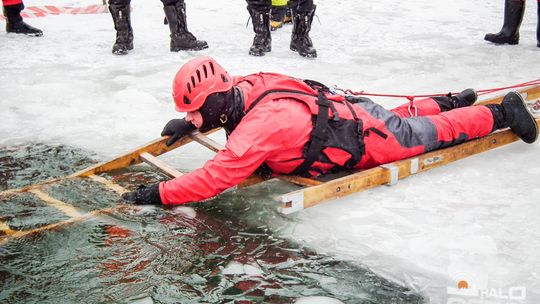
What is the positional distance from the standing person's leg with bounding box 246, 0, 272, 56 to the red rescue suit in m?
2.84

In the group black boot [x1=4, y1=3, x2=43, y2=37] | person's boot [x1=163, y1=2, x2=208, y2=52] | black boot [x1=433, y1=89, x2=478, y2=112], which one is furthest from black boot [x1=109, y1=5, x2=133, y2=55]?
black boot [x1=433, y1=89, x2=478, y2=112]

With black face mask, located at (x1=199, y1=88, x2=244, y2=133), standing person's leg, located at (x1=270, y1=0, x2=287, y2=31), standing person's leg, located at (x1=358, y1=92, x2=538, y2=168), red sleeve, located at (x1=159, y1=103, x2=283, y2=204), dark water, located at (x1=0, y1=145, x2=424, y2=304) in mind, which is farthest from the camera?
standing person's leg, located at (x1=270, y1=0, x2=287, y2=31)

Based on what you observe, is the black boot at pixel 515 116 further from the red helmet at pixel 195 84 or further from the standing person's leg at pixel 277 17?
the standing person's leg at pixel 277 17

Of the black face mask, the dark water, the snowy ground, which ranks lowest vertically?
the dark water

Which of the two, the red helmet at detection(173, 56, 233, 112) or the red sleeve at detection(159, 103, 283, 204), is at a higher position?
the red helmet at detection(173, 56, 233, 112)

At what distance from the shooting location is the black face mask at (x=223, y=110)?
356 cm

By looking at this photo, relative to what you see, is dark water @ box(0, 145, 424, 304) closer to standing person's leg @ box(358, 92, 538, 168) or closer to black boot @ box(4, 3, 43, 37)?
standing person's leg @ box(358, 92, 538, 168)

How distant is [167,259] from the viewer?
318 centimetres

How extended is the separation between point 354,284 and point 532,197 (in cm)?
140

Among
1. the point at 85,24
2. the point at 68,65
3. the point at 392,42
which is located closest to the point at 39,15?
the point at 85,24

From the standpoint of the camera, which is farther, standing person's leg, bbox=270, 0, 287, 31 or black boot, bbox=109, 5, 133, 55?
standing person's leg, bbox=270, 0, 287, 31

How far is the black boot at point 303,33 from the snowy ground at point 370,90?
0.37 ft

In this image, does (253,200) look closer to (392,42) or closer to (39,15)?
(392,42)

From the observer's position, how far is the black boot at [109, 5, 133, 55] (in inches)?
265
